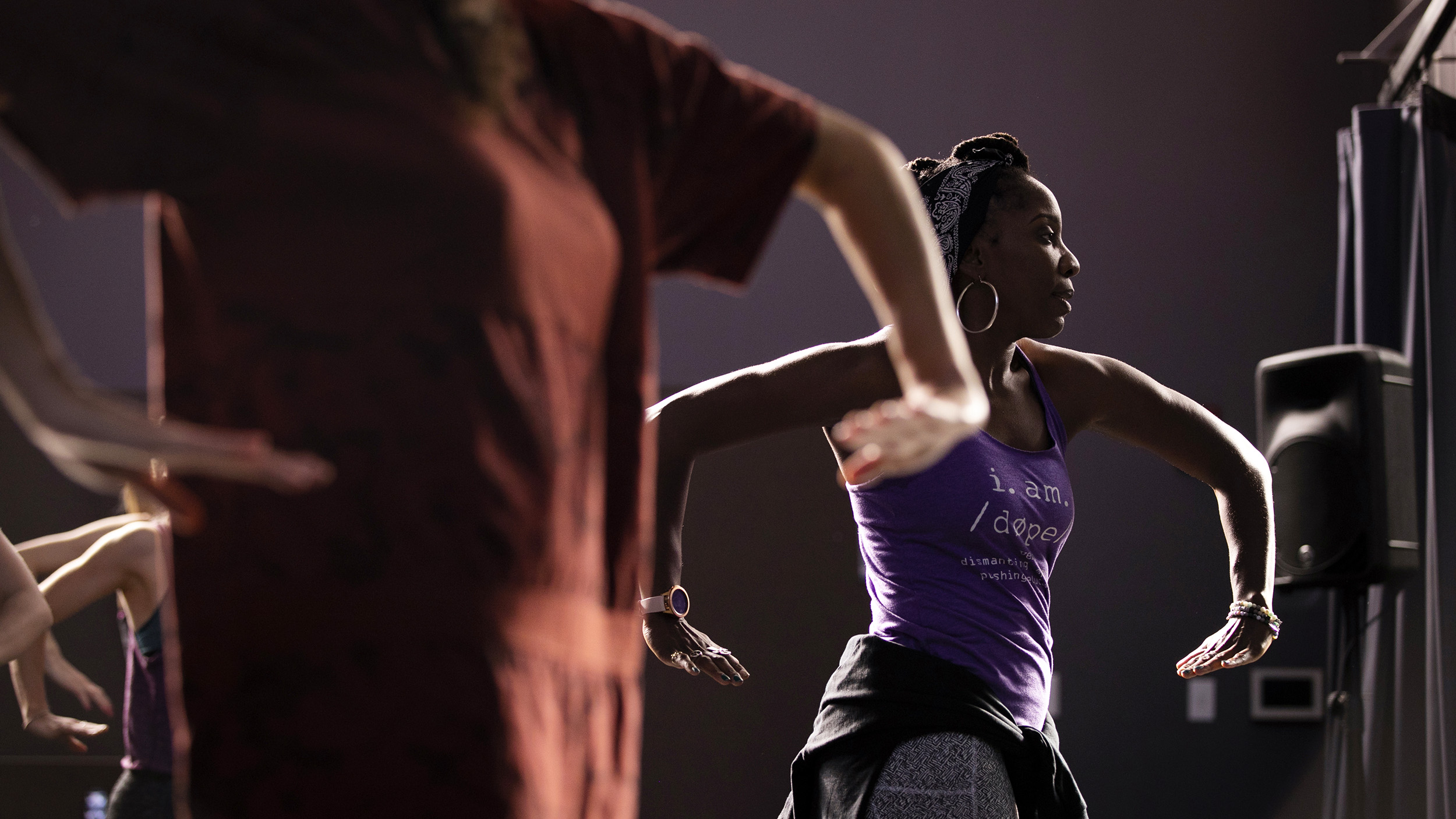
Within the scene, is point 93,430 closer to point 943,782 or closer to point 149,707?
point 943,782

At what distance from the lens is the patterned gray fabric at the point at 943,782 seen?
4.87 ft

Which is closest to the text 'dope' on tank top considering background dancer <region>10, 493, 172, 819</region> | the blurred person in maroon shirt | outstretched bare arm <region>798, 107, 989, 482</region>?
outstretched bare arm <region>798, 107, 989, 482</region>

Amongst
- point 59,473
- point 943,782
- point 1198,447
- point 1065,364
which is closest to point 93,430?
point 943,782

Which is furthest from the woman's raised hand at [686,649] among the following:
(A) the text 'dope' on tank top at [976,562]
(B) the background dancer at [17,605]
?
(B) the background dancer at [17,605]

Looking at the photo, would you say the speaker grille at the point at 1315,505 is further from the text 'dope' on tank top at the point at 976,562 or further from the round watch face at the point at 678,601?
the round watch face at the point at 678,601

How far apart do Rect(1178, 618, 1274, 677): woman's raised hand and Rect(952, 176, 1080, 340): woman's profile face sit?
1.93 ft

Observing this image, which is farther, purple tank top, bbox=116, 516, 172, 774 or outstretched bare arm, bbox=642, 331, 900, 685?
purple tank top, bbox=116, 516, 172, 774

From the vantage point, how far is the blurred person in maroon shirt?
63 cm

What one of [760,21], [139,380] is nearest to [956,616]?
[760,21]

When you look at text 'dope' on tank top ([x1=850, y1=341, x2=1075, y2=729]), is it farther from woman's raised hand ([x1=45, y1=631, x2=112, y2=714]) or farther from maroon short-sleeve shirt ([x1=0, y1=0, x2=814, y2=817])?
woman's raised hand ([x1=45, y1=631, x2=112, y2=714])

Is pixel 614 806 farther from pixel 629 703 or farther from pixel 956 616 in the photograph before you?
pixel 956 616

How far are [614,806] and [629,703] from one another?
7 cm

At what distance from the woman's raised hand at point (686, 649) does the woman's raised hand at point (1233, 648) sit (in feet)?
2.51

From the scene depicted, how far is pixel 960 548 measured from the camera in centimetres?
160
